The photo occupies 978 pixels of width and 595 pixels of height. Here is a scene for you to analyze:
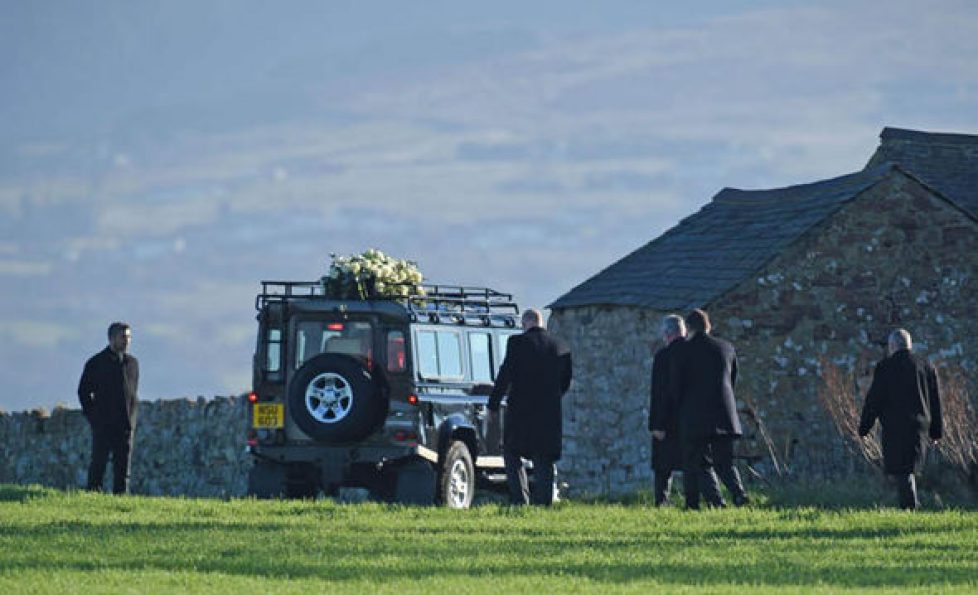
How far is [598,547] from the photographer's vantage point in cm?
1633

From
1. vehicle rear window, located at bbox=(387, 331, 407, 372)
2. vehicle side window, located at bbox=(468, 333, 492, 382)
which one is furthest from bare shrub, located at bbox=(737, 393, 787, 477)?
vehicle rear window, located at bbox=(387, 331, 407, 372)

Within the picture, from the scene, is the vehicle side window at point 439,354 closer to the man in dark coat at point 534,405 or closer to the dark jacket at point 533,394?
the man in dark coat at point 534,405

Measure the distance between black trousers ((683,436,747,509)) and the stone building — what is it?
8.94 m

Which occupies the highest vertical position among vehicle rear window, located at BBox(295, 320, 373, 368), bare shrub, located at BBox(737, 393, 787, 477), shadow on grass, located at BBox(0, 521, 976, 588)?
vehicle rear window, located at BBox(295, 320, 373, 368)

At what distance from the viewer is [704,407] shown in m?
20.4

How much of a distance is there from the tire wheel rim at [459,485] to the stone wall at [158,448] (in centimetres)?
928

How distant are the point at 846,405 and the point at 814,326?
67.8 inches

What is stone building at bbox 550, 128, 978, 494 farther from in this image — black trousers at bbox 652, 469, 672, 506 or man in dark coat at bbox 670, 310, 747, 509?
man in dark coat at bbox 670, 310, 747, 509

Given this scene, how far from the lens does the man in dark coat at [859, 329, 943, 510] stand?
A: 20359 mm

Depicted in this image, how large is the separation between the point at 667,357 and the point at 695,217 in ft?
50.3

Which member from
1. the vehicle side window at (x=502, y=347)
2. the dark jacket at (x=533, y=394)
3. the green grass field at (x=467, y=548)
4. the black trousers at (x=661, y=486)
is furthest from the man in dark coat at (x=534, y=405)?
the vehicle side window at (x=502, y=347)

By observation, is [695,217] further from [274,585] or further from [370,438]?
[274,585]

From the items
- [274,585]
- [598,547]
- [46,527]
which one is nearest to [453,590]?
[274,585]

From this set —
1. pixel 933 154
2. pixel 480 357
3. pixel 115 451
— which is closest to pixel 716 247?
pixel 933 154
